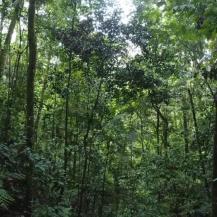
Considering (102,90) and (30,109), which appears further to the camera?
(102,90)

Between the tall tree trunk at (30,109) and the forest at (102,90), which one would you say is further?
the forest at (102,90)

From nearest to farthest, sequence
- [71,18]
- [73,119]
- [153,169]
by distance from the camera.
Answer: [71,18] → [153,169] → [73,119]

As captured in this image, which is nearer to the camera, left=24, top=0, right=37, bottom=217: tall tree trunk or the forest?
left=24, top=0, right=37, bottom=217: tall tree trunk

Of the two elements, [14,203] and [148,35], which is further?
[148,35]

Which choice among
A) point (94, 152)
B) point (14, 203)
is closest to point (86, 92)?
point (94, 152)

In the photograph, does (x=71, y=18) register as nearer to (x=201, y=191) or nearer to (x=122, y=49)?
(x=122, y=49)

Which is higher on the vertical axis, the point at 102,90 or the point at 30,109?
the point at 102,90

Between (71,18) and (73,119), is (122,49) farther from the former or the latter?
(73,119)

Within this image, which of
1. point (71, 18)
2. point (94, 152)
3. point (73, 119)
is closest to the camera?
point (71, 18)

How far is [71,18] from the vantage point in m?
12.5

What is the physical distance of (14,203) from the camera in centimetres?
799

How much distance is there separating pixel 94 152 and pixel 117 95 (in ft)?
11.3

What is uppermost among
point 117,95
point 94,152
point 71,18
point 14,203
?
point 71,18

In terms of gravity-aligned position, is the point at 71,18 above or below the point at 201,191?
above
